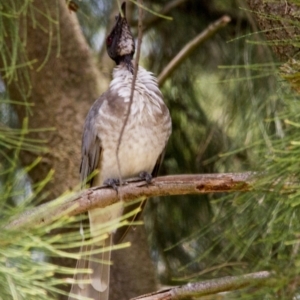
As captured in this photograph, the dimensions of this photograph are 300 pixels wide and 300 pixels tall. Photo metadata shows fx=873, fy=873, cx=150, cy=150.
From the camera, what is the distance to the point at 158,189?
9.81 ft

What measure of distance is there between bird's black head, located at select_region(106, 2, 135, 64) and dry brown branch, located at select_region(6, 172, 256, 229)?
0.95 m

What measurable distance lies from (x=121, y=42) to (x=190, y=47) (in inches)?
13.3

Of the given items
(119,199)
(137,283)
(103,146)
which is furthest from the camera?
(137,283)

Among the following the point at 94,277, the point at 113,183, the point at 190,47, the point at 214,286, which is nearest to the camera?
the point at 214,286

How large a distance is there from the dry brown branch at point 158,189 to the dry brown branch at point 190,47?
42.4 inches

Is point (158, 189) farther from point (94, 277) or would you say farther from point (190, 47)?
point (190, 47)

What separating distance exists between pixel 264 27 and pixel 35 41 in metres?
1.39

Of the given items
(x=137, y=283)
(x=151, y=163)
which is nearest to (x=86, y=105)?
(x=151, y=163)

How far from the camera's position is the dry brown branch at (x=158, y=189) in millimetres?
2736

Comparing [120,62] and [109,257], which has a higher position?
[120,62]

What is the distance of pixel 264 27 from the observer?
9.82 ft

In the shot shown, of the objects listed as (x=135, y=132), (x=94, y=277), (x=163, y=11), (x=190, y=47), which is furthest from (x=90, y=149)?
(x=163, y=11)

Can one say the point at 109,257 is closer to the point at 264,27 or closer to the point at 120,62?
the point at 120,62

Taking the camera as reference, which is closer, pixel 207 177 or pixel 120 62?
pixel 207 177
